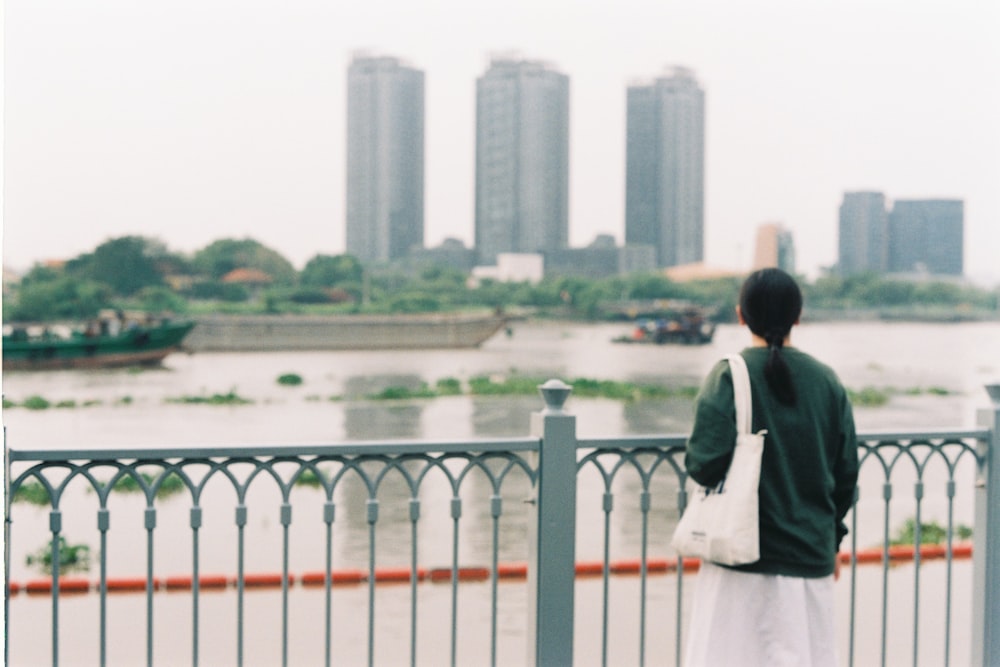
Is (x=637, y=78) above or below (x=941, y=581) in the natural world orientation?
above

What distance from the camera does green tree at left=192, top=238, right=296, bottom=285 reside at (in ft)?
120

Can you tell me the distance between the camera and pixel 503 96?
1502 inches

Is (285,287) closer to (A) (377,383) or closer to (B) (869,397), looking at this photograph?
(A) (377,383)

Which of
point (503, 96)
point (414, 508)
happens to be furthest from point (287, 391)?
point (414, 508)

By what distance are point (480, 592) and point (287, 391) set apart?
3056 centimetres

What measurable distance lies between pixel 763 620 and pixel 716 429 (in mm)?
336

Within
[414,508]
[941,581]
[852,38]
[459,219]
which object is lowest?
[941,581]

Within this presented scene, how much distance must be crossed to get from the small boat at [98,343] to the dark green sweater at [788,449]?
3622 centimetres

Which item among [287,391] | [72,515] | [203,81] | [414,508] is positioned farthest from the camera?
[203,81]

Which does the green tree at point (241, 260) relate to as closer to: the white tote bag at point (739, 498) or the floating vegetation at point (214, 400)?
the floating vegetation at point (214, 400)

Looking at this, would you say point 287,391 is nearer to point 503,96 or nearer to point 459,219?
point 459,219

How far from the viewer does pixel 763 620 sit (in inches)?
65.0

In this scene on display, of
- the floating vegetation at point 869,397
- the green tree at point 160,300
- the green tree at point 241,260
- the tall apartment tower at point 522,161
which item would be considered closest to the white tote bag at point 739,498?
the floating vegetation at point 869,397

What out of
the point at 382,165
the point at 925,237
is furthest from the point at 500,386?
the point at 925,237
